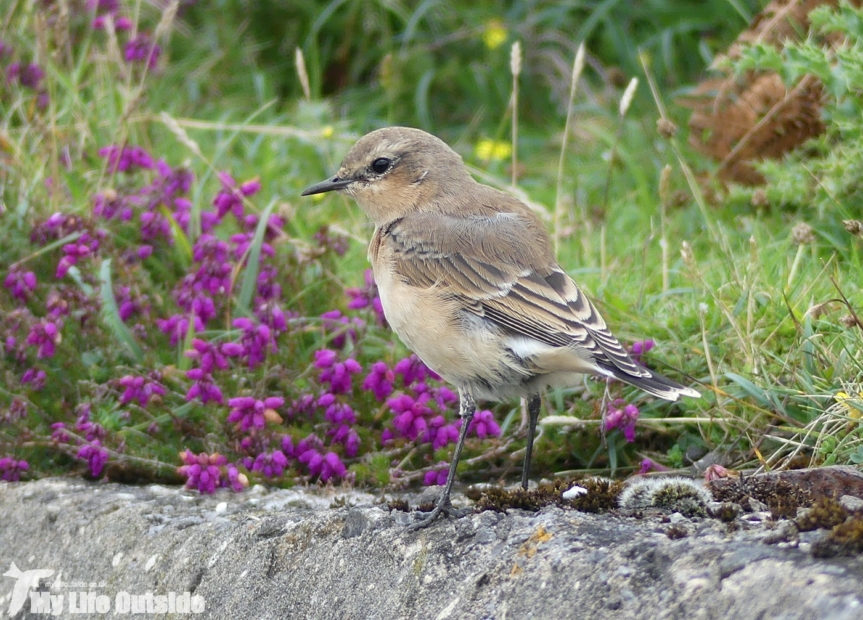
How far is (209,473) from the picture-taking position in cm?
404

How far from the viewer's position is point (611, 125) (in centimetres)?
770

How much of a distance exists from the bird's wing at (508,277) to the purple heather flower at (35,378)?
1681mm

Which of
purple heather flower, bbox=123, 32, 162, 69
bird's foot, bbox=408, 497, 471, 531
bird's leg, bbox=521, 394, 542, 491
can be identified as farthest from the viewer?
purple heather flower, bbox=123, 32, 162, 69

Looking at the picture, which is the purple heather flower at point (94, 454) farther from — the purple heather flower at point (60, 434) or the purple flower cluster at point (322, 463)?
the purple flower cluster at point (322, 463)

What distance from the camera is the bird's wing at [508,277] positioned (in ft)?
12.0

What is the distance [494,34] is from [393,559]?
625cm

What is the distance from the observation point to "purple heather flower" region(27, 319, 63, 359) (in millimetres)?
4402

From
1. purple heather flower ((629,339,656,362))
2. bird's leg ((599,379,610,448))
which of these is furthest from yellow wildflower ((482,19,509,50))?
bird's leg ((599,379,610,448))

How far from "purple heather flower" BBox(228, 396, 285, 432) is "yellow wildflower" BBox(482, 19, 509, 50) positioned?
5067 millimetres

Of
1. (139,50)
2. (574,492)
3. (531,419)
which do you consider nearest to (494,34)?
(139,50)

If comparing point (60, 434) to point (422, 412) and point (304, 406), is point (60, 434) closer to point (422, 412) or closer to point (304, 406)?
point (304, 406)

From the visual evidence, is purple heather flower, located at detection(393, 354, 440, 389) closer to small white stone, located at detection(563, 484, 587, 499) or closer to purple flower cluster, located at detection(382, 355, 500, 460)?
purple flower cluster, located at detection(382, 355, 500, 460)

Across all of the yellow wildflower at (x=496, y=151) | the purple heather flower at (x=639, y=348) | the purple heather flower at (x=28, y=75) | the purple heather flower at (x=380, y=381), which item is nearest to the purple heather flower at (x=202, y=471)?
the purple heather flower at (x=380, y=381)

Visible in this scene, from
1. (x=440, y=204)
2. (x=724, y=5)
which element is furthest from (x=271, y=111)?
(x=440, y=204)
